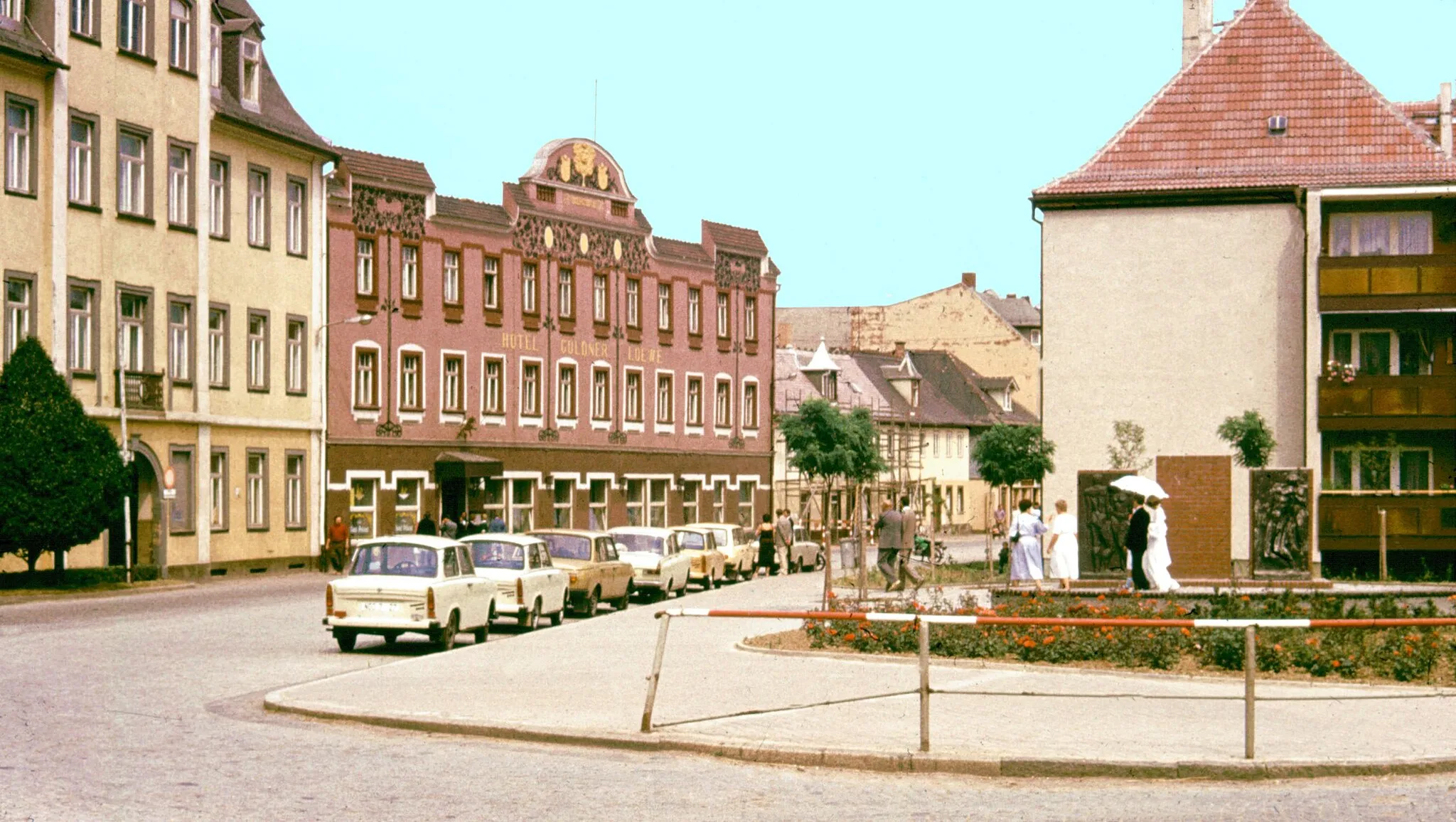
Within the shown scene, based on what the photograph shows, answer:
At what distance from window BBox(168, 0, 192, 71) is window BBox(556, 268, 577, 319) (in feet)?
65.2

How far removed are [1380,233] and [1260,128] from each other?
210 inches

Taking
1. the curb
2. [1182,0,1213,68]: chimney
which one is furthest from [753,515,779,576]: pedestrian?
the curb

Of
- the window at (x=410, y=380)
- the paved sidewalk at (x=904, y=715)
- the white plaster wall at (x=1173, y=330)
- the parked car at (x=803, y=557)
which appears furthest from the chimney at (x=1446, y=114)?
the paved sidewalk at (x=904, y=715)

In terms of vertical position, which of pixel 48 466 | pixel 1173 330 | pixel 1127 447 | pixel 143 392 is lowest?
pixel 48 466

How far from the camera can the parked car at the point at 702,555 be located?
140 ft

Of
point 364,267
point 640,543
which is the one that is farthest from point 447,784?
point 364,267

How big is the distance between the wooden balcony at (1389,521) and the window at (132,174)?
A: 2773cm

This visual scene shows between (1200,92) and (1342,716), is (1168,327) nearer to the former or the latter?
(1200,92)

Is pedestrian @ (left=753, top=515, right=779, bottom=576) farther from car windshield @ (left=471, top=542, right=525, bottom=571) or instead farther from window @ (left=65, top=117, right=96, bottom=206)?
car windshield @ (left=471, top=542, right=525, bottom=571)

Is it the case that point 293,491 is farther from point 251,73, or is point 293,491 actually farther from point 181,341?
point 251,73

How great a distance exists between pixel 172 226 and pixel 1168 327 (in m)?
24.8

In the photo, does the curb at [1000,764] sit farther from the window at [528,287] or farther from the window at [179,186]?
the window at [528,287]

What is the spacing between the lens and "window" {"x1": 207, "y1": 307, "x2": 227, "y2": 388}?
1900 inches

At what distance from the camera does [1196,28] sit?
60.8 metres
